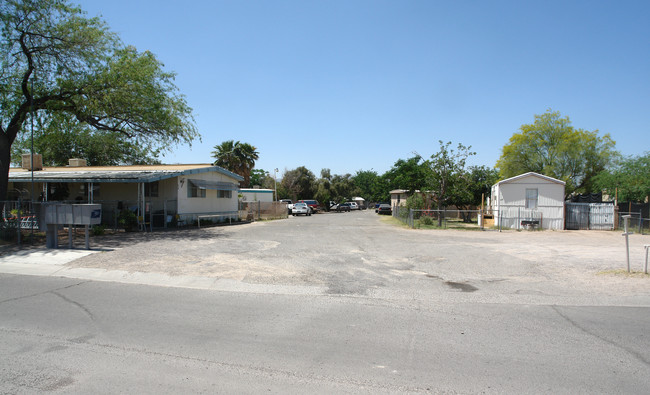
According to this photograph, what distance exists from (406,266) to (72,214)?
10444 mm

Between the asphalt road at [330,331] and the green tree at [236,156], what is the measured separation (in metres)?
35.4

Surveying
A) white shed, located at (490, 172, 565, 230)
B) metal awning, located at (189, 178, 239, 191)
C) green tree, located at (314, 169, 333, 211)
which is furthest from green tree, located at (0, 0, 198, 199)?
green tree, located at (314, 169, 333, 211)

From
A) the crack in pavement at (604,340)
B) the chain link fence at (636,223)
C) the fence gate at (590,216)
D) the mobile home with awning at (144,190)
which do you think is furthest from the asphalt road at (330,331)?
the fence gate at (590,216)

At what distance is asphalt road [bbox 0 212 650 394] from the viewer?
398 centimetres

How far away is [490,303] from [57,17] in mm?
19269

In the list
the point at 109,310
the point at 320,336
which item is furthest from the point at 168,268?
the point at 320,336

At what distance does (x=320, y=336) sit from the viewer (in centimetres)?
528

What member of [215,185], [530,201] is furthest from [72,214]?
[530,201]

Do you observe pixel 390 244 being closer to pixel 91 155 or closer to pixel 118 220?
pixel 118 220

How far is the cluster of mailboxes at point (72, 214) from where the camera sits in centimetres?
1174

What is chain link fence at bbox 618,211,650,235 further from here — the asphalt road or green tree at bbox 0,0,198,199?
green tree at bbox 0,0,198,199

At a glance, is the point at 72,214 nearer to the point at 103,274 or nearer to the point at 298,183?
the point at 103,274

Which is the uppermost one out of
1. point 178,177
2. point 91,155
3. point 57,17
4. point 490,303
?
point 57,17

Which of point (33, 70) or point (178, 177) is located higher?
point (33, 70)
